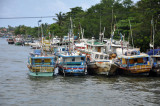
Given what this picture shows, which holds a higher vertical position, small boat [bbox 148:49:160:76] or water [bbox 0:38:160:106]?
small boat [bbox 148:49:160:76]

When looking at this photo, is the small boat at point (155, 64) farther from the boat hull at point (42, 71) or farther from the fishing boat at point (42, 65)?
the boat hull at point (42, 71)

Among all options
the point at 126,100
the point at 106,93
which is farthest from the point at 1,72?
the point at 126,100

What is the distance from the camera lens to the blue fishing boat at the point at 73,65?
3589 centimetres

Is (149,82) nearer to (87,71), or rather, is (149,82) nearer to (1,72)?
(87,71)

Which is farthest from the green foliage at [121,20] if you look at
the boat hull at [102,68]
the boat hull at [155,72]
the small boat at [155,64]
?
the boat hull at [102,68]

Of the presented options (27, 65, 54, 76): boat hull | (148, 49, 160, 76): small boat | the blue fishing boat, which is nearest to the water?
(27, 65, 54, 76): boat hull

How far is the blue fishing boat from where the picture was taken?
35.9 metres

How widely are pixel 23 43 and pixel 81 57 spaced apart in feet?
308

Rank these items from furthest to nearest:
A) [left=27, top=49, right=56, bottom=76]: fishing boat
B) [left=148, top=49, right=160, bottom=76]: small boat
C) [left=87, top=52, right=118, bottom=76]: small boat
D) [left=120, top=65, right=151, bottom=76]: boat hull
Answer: [left=148, top=49, right=160, bottom=76]: small boat → [left=87, top=52, right=118, bottom=76]: small boat → [left=120, top=65, right=151, bottom=76]: boat hull → [left=27, top=49, right=56, bottom=76]: fishing boat

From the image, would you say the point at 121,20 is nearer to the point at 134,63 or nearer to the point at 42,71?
the point at 134,63

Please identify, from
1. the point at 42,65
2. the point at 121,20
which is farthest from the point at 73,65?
the point at 121,20

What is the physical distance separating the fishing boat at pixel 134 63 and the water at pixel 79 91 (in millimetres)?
1019

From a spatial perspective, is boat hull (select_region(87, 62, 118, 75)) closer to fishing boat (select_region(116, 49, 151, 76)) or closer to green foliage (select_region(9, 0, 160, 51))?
fishing boat (select_region(116, 49, 151, 76))

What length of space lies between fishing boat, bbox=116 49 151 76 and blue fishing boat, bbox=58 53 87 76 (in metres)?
4.82
